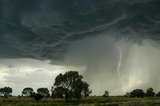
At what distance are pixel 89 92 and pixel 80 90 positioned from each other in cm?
805

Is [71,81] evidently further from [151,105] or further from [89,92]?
[151,105]

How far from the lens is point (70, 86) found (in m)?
157

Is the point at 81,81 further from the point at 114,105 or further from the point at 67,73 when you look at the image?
the point at 114,105

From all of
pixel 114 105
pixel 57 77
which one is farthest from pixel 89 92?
pixel 114 105

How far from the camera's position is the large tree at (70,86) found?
153 metres

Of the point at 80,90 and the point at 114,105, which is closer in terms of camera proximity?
the point at 114,105

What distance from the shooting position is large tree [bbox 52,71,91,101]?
15275cm

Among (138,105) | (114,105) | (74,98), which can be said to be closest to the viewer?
(138,105)

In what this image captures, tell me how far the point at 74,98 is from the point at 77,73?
13.9 meters

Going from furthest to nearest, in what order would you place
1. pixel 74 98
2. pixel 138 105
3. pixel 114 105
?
1. pixel 74 98
2. pixel 114 105
3. pixel 138 105

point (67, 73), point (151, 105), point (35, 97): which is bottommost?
point (151, 105)

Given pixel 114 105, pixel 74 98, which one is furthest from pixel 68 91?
pixel 114 105

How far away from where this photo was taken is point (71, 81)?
514ft

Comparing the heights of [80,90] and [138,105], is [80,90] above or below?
above
